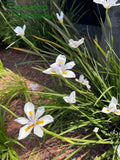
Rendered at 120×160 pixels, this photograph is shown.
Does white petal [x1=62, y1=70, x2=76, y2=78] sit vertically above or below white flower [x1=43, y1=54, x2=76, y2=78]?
below

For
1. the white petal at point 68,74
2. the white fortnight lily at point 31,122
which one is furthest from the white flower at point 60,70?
the white fortnight lily at point 31,122

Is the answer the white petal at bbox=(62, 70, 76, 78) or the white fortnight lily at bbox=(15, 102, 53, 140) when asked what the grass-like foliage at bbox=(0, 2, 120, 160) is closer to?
the white petal at bbox=(62, 70, 76, 78)

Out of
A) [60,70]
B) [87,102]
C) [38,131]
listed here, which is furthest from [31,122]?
[87,102]

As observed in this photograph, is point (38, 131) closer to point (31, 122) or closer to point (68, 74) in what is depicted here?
point (31, 122)

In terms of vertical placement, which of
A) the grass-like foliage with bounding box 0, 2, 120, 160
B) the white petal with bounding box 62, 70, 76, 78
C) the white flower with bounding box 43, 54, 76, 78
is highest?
the white flower with bounding box 43, 54, 76, 78

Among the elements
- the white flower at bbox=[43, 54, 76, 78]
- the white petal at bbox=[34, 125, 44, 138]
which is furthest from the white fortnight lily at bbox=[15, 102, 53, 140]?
the white flower at bbox=[43, 54, 76, 78]

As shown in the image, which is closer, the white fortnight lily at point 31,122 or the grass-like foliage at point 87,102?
the white fortnight lily at point 31,122

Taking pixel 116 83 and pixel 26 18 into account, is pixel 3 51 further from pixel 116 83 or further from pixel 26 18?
pixel 116 83

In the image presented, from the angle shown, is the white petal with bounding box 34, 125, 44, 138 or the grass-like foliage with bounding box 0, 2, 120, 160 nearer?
the white petal with bounding box 34, 125, 44, 138

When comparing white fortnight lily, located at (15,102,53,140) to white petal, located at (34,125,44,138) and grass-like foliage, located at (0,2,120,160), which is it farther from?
grass-like foliage, located at (0,2,120,160)

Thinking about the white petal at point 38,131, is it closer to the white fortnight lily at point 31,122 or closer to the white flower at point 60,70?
the white fortnight lily at point 31,122

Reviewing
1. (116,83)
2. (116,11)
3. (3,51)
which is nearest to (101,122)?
(116,83)
